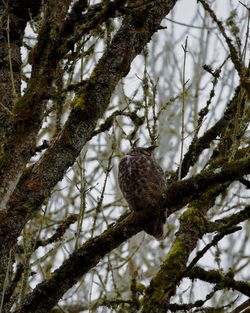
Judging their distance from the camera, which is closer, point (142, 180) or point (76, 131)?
point (76, 131)

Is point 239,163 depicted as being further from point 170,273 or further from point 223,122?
point 223,122

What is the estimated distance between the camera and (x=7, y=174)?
10.1 ft

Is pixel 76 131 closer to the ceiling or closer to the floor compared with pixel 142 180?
closer to the floor

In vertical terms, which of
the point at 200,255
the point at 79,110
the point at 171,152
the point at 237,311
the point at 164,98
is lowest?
the point at 237,311

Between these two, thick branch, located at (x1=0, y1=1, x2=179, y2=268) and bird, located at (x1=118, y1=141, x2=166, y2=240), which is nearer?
thick branch, located at (x1=0, y1=1, x2=179, y2=268)

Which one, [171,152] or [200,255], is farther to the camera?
[171,152]

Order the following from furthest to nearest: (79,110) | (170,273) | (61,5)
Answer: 1. (170,273)
2. (79,110)
3. (61,5)

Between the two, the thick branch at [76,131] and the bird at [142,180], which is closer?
the thick branch at [76,131]

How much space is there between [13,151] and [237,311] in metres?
1.26

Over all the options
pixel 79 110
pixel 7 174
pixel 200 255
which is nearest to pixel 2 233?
pixel 7 174

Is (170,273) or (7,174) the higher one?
(7,174)

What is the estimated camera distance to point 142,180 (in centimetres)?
473

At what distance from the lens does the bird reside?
14.7 ft

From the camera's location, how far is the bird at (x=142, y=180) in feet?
14.7
